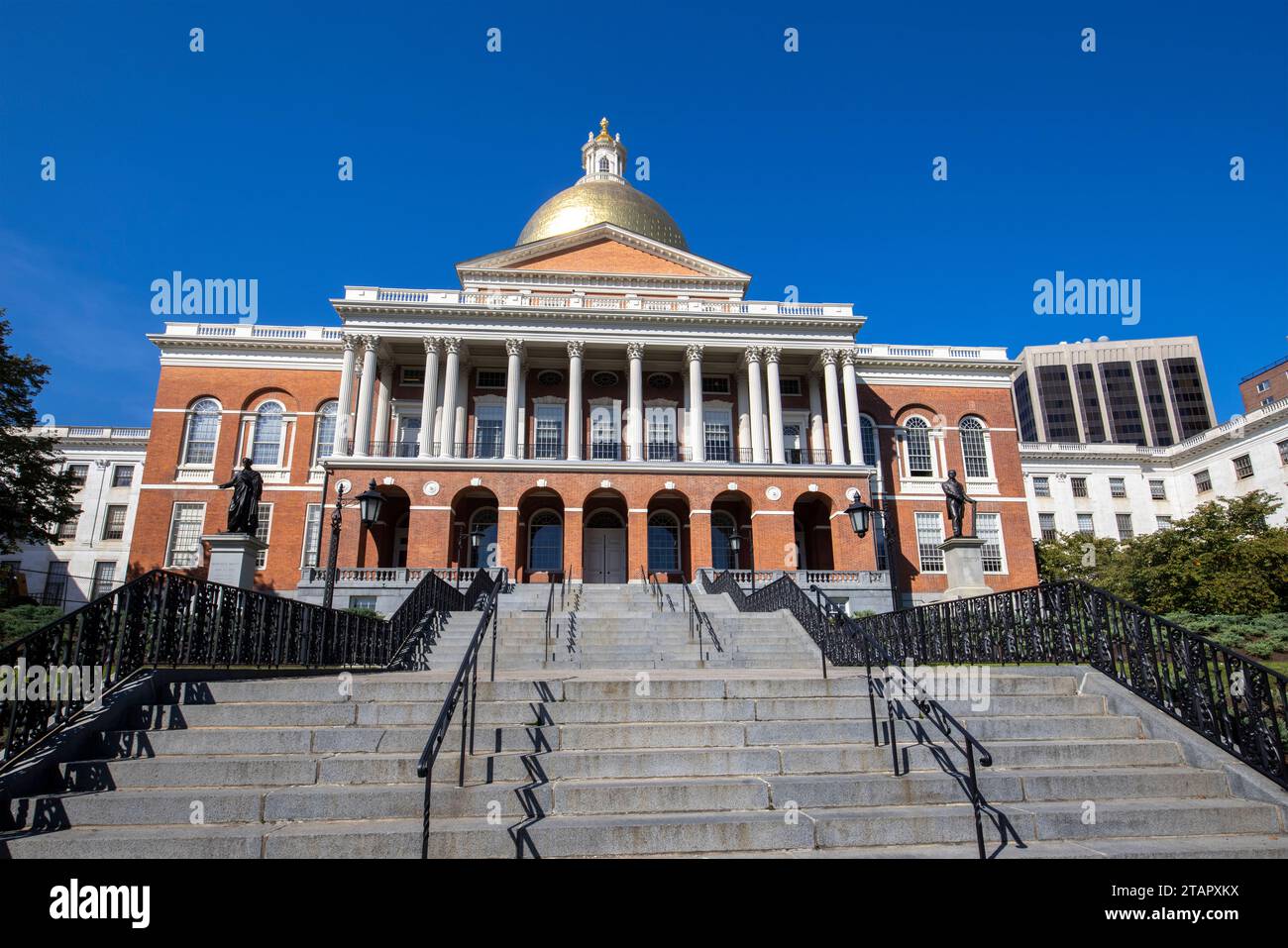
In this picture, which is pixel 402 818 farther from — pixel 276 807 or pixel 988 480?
pixel 988 480

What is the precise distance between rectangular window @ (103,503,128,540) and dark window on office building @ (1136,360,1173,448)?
400 feet

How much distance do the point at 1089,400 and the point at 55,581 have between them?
12424 cm

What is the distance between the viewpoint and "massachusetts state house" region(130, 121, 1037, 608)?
108 feet

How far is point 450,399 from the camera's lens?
3356 centimetres

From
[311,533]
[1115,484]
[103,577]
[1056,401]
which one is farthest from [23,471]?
[1056,401]

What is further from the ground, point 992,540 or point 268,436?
point 268,436

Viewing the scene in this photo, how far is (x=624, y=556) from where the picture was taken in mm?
35969

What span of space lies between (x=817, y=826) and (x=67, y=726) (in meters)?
7.20

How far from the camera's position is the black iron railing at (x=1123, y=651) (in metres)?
7.24

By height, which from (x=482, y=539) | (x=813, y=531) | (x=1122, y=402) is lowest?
(x=482, y=539)

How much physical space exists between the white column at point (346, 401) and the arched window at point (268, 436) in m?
5.03

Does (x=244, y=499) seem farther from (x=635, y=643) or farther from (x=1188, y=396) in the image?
(x=1188, y=396)
